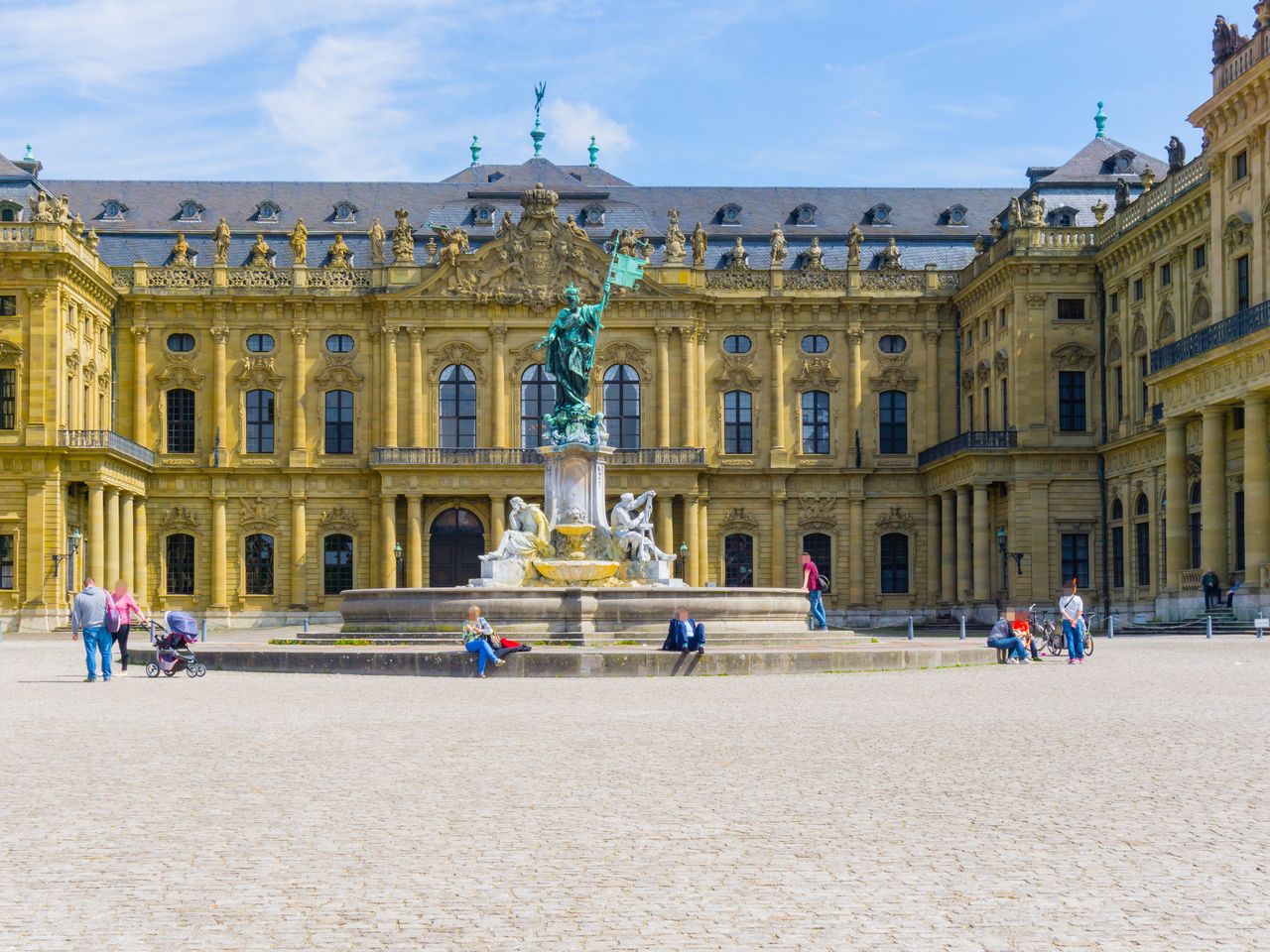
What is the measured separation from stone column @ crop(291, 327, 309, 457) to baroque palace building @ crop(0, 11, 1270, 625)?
0.43ft

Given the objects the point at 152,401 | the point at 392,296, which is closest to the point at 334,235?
the point at 392,296

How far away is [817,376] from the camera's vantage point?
2955 inches

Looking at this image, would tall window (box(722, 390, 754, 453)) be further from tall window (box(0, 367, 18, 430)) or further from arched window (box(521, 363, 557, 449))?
tall window (box(0, 367, 18, 430))

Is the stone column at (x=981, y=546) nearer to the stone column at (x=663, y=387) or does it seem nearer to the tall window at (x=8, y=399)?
the stone column at (x=663, y=387)

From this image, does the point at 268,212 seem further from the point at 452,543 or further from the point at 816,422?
the point at 816,422

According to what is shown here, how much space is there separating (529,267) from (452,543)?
11.9 meters

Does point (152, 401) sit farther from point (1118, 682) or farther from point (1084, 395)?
point (1118, 682)

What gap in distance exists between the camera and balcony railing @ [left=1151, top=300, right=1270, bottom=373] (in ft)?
151

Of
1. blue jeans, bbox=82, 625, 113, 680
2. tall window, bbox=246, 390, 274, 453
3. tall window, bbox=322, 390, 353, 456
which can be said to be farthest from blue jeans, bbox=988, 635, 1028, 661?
tall window, bbox=246, 390, 274, 453

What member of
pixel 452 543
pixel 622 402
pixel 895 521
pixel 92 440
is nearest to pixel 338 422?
pixel 452 543

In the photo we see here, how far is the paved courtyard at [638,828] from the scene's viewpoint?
8578 millimetres

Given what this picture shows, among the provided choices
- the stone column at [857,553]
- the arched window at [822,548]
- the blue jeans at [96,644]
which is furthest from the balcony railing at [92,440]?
the blue jeans at [96,644]

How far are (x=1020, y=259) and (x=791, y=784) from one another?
5513 centimetres

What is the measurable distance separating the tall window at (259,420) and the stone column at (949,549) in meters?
28.4
